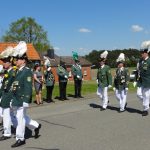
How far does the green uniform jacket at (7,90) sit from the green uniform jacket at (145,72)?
14.8ft

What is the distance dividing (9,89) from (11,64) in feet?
2.04

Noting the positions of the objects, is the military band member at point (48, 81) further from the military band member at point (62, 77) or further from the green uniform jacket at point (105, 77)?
the green uniform jacket at point (105, 77)

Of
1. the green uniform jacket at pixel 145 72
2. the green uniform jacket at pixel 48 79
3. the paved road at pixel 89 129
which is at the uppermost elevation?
the green uniform jacket at pixel 145 72

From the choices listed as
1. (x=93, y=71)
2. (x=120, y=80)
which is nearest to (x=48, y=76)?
(x=120, y=80)

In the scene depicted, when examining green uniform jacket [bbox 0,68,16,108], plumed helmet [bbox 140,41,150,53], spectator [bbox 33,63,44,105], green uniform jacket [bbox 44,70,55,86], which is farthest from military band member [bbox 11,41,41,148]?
green uniform jacket [bbox 44,70,55,86]

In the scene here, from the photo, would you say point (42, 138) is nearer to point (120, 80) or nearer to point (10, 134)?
point (10, 134)

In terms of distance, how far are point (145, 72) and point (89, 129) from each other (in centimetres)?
302

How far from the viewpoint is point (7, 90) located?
9086mm

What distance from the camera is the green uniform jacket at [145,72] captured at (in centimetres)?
1197

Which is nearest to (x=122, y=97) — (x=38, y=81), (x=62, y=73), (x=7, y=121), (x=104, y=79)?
(x=104, y=79)

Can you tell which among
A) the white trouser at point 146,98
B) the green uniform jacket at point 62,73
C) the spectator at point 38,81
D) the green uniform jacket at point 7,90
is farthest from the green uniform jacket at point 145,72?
the green uniform jacket at point 62,73

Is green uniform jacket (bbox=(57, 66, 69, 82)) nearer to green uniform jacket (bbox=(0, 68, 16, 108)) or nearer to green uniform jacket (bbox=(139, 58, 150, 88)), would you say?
green uniform jacket (bbox=(139, 58, 150, 88))

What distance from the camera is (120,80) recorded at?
13180 millimetres

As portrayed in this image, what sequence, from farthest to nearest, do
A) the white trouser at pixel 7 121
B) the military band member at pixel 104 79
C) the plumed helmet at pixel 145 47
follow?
the military band member at pixel 104 79 → the plumed helmet at pixel 145 47 → the white trouser at pixel 7 121
